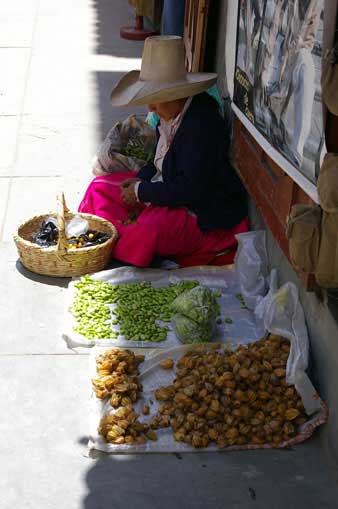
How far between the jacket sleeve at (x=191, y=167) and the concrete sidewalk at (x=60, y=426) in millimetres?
760

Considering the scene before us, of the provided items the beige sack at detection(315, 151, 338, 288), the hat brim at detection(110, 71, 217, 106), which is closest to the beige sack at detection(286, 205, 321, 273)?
the beige sack at detection(315, 151, 338, 288)

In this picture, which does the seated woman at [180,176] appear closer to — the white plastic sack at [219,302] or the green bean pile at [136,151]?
the white plastic sack at [219,302]

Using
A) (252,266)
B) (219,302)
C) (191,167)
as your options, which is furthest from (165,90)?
(219,302)

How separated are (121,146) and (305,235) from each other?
103 inches

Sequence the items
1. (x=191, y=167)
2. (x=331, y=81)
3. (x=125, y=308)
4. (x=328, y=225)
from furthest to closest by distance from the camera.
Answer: (x=191, y=167)
(x=125, y=308)
(x=328, y=225)
(x=331, y=81)

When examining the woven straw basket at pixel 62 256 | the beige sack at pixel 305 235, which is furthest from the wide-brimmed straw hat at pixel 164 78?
the beige sack at pixel 305 235

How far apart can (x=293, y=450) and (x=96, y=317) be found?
1.28m

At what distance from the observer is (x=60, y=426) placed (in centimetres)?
328

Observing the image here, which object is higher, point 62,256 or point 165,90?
point 165,90

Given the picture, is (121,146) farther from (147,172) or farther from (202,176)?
(202,176)

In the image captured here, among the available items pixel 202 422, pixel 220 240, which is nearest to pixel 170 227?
pixel 220 240

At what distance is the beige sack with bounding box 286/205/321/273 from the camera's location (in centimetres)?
285

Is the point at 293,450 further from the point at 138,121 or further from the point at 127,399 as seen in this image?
the point at 138,121

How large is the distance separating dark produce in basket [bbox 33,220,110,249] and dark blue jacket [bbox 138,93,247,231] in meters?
0.35
